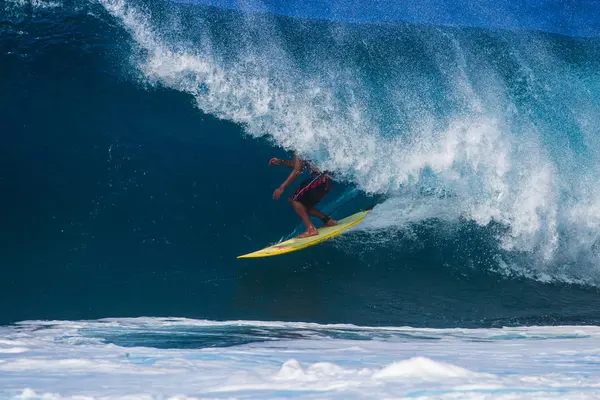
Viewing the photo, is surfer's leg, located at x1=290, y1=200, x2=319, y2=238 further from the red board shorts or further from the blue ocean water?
the blue ocean water

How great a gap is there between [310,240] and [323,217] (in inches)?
19.3

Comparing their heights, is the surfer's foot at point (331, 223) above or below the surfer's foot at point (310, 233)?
above

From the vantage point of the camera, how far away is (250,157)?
8141 mm

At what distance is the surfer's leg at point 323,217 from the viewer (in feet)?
22.3

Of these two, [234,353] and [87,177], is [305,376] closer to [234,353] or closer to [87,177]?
[234,353]

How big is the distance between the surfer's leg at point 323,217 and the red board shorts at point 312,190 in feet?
0.23

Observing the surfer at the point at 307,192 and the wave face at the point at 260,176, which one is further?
the surfer at the point at 307,192

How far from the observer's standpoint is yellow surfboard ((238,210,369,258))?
6254 mm

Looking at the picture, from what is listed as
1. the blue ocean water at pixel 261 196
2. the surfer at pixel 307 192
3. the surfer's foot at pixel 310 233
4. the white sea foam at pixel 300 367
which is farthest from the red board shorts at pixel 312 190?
the white sea foam at pixel 300 367

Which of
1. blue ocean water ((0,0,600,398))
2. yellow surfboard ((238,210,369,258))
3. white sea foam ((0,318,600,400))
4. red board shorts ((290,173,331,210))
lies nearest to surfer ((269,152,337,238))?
red board shorts ((290,173,331,210))

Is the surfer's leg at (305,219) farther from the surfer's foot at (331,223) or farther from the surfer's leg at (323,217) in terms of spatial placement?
the surfer's foot at (331,223)

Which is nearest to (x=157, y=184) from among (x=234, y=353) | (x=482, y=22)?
(x=234, y=353)

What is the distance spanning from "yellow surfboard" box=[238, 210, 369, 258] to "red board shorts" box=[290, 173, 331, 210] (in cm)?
33

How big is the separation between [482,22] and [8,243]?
→ 32.9 feet
